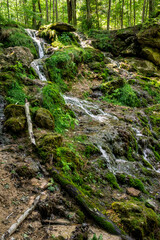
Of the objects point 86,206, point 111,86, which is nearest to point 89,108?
point 111,86

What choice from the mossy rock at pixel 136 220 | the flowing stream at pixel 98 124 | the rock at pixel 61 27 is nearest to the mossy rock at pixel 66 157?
the mossy rock at pixel 136 220

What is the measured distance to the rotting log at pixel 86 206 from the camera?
3.08m

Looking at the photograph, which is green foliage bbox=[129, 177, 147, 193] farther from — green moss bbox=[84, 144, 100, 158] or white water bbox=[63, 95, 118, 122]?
white water bbox=[63, 95, 118, 122]

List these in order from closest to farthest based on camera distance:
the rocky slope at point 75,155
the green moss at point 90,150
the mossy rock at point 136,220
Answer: the rocky slope at point 75,155 < the mossy rock at point 136,220 < the green moss at point 90,150

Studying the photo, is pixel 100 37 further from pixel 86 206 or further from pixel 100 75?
pixel 86 206

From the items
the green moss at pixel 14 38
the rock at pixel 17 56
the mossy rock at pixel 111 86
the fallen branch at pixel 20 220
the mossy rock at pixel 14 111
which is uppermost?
the green moss at pixel 14 38

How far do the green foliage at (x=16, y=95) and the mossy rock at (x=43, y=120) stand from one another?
2.77 feet

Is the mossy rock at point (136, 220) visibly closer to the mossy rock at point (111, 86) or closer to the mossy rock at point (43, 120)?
the mossy rock at point (43, 120)

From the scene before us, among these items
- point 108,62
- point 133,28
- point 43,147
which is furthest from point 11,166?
point 133,28

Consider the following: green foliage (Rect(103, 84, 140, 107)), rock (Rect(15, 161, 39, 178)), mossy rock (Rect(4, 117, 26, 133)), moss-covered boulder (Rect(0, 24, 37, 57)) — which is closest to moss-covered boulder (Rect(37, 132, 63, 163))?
rock (Rect(15, 161, 39, 178))

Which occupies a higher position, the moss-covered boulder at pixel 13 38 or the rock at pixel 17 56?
the moss-covered boulder at pixel 13 38

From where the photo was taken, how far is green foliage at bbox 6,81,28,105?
18.3 feet

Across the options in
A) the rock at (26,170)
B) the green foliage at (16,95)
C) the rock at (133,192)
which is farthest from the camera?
the green foliage at (16,95)

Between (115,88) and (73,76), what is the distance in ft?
9.68
